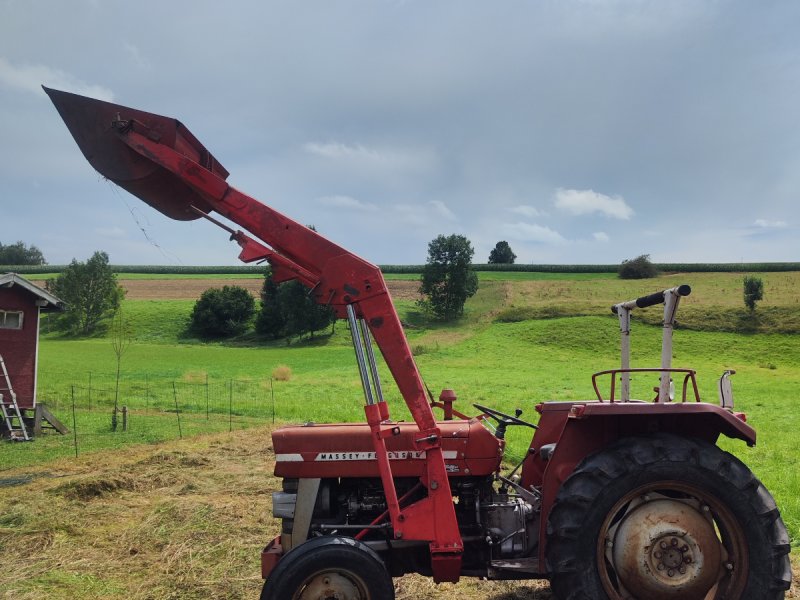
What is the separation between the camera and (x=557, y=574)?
3494 mm

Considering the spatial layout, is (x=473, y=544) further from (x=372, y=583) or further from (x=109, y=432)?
(x=109, y=432)

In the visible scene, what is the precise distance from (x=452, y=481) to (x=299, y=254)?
1.86m

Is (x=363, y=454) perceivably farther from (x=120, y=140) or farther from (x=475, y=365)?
(x=475, y=365)

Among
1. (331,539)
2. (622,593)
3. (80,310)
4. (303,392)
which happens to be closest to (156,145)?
(331,539)

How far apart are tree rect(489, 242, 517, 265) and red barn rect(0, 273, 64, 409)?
88584 mm

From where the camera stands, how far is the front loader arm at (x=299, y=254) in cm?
371

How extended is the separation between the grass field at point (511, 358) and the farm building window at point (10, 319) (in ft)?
12.7

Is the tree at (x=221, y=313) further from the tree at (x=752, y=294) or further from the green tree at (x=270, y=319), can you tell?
the tree at (x=752, y=294)

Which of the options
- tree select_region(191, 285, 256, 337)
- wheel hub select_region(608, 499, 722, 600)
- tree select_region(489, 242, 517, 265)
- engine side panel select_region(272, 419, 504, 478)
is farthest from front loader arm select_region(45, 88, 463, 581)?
tree select_region(489, 242, 517, 265)

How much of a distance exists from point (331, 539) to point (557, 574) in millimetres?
1322

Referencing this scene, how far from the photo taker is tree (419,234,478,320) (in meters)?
57.2

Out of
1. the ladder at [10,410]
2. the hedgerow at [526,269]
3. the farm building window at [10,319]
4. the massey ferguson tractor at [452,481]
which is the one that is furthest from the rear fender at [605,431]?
the hedgerow at [526,269]

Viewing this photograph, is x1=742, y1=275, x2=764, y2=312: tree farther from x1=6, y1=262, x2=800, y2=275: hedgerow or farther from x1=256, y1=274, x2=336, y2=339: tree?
x1=256, y1=274, x2=336, y2=339: tree

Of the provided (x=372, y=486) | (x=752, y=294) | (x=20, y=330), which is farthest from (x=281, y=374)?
(x=752, y=294)
